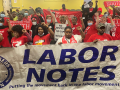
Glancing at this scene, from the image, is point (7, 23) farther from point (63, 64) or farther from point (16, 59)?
point (63, 64)

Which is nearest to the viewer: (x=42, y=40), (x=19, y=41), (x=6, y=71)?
(x=6, y=71)

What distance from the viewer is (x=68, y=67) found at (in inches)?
89.0

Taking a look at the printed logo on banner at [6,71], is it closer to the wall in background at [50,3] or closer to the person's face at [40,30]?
the person's face at [40,30]

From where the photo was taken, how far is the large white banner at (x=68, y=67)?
224cm

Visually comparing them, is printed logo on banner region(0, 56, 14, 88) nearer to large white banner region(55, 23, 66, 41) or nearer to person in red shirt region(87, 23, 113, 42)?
large white banner region(55, 23, 66, 41)

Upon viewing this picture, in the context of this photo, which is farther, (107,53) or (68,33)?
(68,33)

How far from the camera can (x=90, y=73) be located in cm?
226

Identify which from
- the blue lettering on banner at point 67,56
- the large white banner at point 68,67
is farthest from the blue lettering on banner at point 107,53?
the blue lettering on banner at point 67,56

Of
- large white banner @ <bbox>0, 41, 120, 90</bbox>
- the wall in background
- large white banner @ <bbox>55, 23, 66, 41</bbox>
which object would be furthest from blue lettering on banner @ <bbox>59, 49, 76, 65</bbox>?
the wall in background

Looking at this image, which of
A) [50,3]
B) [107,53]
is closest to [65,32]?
[107,53]

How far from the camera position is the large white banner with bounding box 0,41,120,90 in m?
2.24

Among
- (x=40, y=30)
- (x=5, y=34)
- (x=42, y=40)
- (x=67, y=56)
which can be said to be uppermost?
(x=40, y=30)

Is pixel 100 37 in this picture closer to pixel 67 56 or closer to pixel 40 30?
pixel 67 56

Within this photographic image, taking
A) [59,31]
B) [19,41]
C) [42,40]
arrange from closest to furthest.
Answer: [19,41]
[42,40]
[59,31]
